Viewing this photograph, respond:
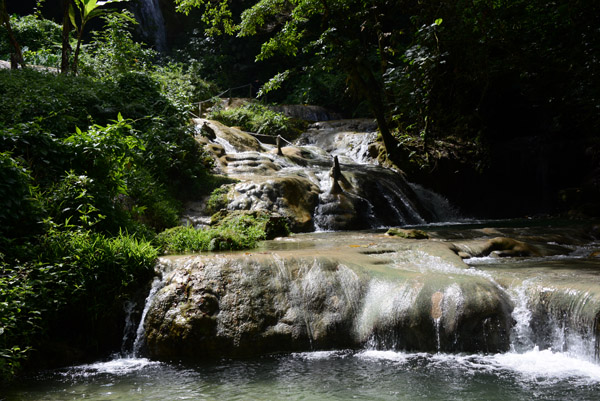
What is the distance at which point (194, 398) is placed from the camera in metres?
3.97

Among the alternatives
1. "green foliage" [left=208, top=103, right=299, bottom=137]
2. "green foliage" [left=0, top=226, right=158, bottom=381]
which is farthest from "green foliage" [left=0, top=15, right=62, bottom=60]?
"green foliage" [left=0, top=226, right=158, bottom=381]

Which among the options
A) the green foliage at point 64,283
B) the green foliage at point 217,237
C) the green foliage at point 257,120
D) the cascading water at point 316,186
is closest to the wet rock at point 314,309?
the green foliage at point 64,283

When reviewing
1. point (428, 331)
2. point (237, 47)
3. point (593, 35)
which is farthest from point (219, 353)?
point (237, 47)

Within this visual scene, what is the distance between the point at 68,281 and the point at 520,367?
16.6 feet

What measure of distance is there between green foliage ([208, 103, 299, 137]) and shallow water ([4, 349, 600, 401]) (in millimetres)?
14779

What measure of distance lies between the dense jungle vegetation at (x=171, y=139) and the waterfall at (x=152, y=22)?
8.18 meters

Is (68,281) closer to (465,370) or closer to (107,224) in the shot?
(107,224)

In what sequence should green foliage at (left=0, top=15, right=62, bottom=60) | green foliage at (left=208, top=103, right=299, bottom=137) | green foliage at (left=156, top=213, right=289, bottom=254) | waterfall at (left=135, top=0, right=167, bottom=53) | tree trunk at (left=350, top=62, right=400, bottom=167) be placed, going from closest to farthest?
green foliage at (left=156, top=213, right=289, bottom=254), tree trunk at (left=350, top=62, right=400, bottom=167), green foliage at (left=0, top=15, right=62, bottom=60), green foliage at (left=208, top=103, right=299, bottom=137), waterfall at (left=135, top=0, right=167, bottom=53)

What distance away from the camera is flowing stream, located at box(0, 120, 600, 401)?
13.6 ft

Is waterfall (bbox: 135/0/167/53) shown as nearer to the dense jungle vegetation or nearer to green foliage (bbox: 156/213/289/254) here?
the dense jungle vegetation

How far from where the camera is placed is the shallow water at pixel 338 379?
12.9ft

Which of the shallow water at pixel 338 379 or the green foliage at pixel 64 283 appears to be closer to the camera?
the shallow water at pixel 338 379

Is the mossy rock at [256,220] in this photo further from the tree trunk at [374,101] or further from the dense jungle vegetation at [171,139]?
the tree trunk at [374,101]

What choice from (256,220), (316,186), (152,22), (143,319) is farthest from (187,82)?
(143,319)
